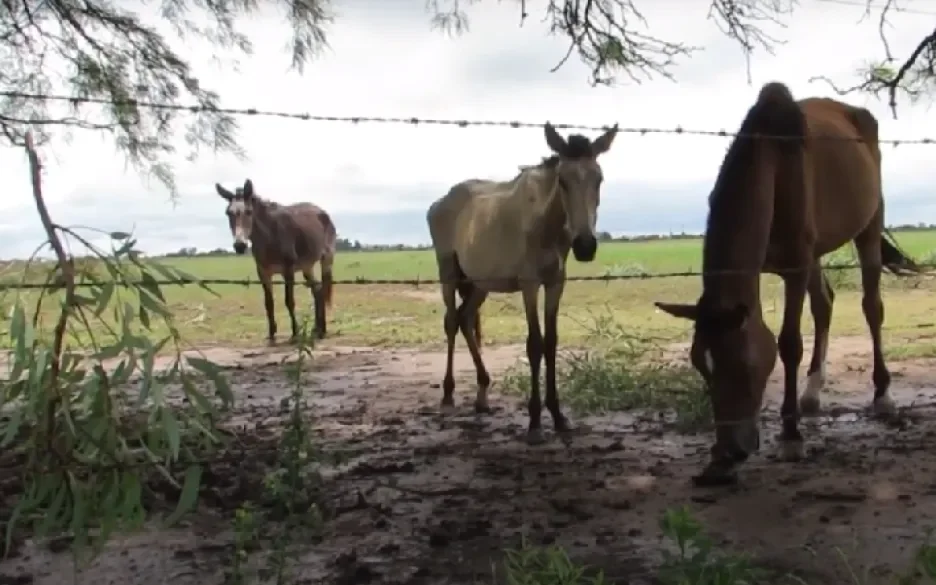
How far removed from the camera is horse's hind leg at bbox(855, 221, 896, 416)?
6000 mm

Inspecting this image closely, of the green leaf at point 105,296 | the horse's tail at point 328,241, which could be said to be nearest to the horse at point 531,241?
the green leaf at point 105,296

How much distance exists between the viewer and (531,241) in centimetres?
619

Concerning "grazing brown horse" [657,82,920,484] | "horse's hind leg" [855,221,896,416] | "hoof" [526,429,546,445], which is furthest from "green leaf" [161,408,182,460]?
"horse's hind leg" [855,221,896,416]

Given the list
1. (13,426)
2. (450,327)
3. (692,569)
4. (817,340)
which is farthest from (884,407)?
(13,426)

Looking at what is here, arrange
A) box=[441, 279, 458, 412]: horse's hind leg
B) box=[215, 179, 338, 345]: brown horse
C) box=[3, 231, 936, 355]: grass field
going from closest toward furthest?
box=[441, 279, 458, 412]: horse's hind leg → box=[3, 231, 936, 355]: grass field → box=[215, 179, 338, 345]: brown horse

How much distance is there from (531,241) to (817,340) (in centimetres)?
187

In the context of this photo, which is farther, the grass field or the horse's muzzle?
the grass field

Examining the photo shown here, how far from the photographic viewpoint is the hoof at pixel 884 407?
584 centimetres

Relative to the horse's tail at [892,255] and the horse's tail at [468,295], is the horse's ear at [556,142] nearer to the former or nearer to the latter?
the horse's tail at [468,295]

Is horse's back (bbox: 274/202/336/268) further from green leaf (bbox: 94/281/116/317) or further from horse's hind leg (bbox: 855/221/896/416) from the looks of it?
green leaf (bbox: 94/281/116/317)

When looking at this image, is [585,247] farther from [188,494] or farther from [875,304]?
[188,494]

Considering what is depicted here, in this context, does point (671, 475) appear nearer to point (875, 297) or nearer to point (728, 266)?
point (728, 266)

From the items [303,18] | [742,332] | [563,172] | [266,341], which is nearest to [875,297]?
[563,172]

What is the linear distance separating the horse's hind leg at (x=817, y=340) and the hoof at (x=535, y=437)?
1.54m
